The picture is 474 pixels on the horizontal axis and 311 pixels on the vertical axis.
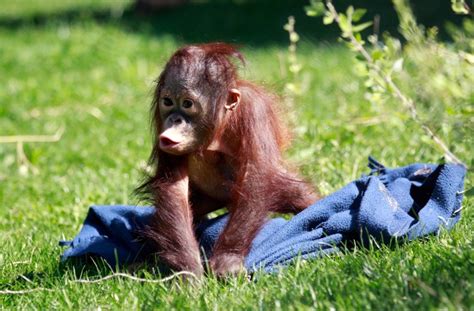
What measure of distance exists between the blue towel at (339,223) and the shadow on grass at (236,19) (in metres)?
7.21

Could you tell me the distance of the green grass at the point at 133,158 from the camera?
3.42 m

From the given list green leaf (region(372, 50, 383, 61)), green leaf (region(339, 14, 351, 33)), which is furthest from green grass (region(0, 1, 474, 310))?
green leaf (region(339, 14, 351, 33))

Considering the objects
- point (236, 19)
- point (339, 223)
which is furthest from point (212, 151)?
point (236, 19)

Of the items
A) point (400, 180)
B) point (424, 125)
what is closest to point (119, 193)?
point (400, 180)

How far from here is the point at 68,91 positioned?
984cm

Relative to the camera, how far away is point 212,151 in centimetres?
445

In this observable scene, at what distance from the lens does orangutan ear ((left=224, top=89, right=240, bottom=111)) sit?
4273mm

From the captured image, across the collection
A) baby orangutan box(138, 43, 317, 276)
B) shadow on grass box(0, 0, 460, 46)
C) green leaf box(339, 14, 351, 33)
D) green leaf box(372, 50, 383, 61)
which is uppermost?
→ green leaf box(339, 14, 351, 33)

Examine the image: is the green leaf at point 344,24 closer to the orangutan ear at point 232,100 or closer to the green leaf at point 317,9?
the green leaf at point 317,9

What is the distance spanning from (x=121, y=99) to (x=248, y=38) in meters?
3.37

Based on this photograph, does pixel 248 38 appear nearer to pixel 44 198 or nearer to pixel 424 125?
pixel 44 198

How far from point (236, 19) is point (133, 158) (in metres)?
6.91

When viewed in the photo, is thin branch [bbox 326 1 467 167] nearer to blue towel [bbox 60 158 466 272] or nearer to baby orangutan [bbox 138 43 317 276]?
blue towel [bbox 60 158 466 272]

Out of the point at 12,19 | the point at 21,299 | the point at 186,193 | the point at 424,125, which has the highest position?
the point at 424,125
